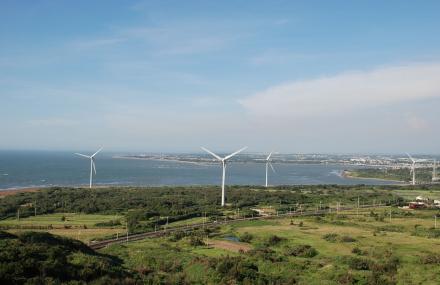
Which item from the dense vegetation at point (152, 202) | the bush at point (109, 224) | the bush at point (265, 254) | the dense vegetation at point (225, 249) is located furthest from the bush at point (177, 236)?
the bush at point (109, 224)

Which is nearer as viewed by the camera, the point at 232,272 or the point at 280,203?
the point at 232,272

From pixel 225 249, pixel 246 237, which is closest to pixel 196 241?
pixel 225 249

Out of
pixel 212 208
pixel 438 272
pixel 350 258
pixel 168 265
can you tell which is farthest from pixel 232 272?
pixel 212 208

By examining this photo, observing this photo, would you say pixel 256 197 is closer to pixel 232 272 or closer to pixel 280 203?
pixel 280 203

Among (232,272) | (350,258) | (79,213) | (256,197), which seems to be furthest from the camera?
(256,197)

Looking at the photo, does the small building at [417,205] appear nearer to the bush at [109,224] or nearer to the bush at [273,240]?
the bush at [273,240]

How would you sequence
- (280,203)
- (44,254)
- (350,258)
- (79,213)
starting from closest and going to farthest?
(44,254)
(350,258)
(79,213)
(280,203)

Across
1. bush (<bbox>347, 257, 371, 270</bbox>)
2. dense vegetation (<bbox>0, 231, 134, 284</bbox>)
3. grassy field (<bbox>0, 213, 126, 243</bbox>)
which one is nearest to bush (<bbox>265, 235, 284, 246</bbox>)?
bush (<bbox>347, 257, 371, 270</bbox>)
